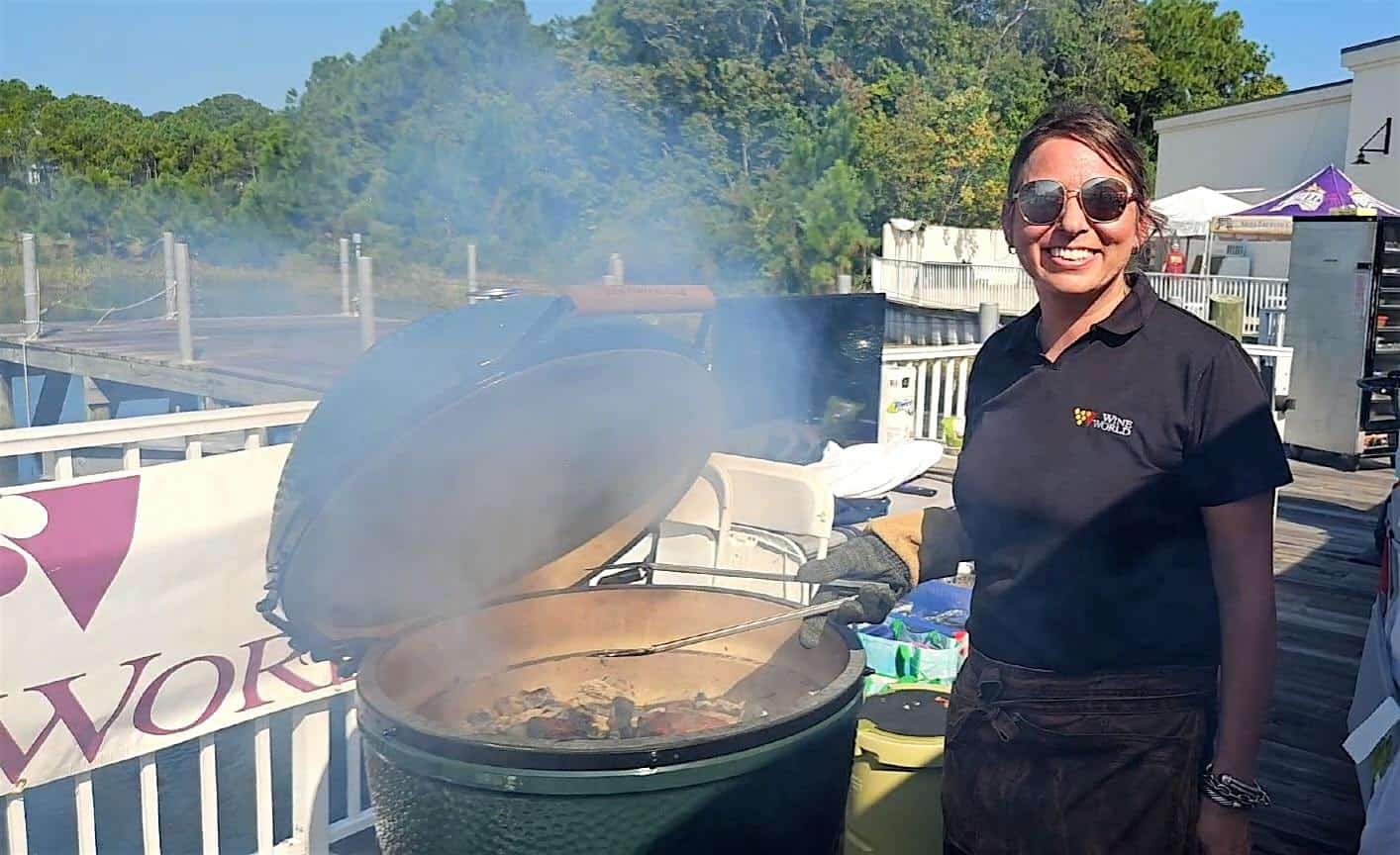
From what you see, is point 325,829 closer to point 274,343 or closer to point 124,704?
point 124,704

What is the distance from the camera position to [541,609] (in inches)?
93.9

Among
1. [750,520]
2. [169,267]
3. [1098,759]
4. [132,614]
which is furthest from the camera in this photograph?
[169,267]

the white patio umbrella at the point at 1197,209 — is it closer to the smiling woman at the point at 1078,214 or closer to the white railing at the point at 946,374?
the white railing at the point at 946,374

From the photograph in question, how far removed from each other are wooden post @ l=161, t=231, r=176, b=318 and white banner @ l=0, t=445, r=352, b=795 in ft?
35.5

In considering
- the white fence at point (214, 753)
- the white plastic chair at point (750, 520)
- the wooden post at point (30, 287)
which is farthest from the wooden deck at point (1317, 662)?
the wooden post at point (30, 287)

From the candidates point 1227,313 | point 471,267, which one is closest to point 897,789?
point 471,267

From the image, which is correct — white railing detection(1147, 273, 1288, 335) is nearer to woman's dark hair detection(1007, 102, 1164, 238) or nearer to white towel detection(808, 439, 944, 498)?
white towel detection(808, 439, 944, 498)

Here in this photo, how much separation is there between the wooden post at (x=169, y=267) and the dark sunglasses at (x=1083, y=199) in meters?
A: 12.4

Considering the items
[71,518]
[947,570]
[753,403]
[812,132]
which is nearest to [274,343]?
[812,132]

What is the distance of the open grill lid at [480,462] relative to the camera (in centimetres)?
176

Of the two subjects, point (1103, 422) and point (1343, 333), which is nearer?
point (1103, 422)

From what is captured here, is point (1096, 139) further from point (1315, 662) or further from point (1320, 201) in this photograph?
point (1320, 201)

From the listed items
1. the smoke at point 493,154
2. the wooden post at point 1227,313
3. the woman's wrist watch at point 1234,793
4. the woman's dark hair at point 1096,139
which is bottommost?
the woman's wrist watch at point 1234,793

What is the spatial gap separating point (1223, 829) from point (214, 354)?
13135 millimetres
